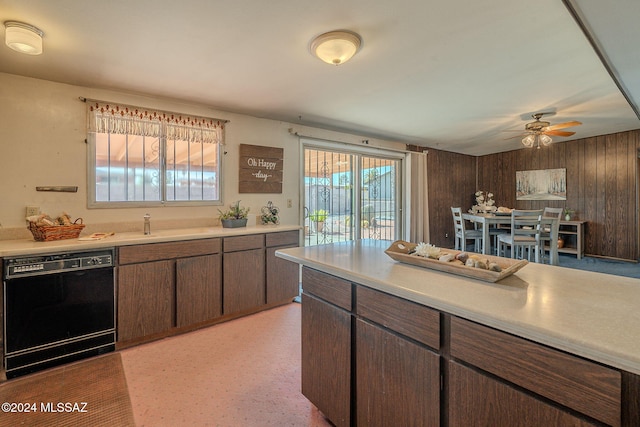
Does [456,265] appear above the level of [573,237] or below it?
Result: above

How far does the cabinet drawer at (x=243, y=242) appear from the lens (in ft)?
9.68

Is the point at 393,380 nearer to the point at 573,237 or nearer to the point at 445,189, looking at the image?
the point at 445,189

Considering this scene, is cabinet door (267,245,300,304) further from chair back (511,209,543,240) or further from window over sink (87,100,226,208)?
chair back (511,209,543,240)

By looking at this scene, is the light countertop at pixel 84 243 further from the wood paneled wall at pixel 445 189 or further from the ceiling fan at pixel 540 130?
the wood paneled wall at pixel 445 189

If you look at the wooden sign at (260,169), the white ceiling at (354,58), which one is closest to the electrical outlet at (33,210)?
the white ceiling at (354,58)

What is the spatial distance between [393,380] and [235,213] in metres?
2.59

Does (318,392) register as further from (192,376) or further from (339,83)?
(339,83)

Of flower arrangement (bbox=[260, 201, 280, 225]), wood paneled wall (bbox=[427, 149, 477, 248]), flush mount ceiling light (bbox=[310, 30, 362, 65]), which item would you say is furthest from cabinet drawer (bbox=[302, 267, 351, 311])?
wood paneled wall (bbox=[427, 149, 477, 248])

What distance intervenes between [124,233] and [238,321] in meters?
1.40

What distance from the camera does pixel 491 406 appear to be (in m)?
0.92

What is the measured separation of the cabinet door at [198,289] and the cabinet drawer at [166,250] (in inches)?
2.5

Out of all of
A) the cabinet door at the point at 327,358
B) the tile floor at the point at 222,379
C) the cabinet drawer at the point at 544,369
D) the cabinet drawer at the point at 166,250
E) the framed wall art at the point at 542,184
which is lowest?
the tile floor at the point at 222,379

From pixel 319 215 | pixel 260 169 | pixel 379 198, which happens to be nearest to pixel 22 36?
pixel 260 169

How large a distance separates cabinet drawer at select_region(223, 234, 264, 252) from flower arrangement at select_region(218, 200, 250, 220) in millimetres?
400
